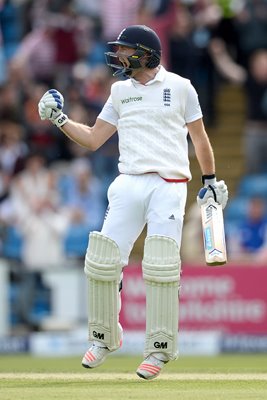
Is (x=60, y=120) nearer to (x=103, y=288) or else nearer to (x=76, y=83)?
(x=103, y=288)

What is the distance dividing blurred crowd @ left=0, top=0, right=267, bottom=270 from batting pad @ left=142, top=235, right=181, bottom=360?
208 inches

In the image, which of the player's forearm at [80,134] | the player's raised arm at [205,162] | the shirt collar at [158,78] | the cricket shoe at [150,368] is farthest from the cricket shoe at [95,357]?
the shirt collar at [158,78]

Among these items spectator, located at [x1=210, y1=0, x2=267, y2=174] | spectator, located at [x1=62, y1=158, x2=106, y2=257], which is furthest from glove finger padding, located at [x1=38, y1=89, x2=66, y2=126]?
spectator, located at [x1=210, y1=0, x2=267, y2=174]

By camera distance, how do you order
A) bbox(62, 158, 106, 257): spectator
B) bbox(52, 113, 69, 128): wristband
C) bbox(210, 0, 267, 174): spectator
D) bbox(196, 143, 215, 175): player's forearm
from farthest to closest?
bbox(210, 0, 267, 174): spectator < bbox(62, 158, 106, 257): spectator < bbox(52, 113, 69, 128): wristband < bbox(196, 143, 215, 175): player's forearm

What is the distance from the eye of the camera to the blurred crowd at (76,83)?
511 inches

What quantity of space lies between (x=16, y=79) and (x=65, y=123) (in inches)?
276

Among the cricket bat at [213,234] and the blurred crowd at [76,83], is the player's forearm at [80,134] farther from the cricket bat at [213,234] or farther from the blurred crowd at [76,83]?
Result: the blurred crowd at [76,83]

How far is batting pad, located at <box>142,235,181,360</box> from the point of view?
7113 mm

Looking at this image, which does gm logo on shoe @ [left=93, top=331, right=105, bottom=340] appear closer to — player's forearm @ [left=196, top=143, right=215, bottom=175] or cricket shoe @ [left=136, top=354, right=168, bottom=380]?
cricket shoe @ [left=136, top=354, right=168, bottom=380]

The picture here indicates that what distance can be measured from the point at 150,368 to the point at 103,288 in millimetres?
468

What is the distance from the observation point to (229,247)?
40.3ft

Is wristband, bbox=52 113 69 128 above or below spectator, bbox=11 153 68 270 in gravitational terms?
below

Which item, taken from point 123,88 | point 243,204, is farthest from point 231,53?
point 123,88

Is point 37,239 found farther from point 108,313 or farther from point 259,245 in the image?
point 108,313
